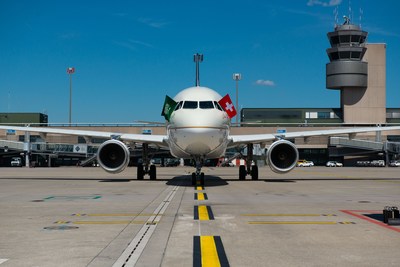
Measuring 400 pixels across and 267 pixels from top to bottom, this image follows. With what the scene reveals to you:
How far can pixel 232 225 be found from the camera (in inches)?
391

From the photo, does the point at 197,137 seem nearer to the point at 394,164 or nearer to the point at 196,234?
the point at 196,234

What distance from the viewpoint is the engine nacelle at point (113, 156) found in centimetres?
2448

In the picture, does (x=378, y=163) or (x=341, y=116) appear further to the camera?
(x=341, y=116)

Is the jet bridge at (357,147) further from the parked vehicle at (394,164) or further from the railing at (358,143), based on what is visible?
the parked vehicle at (394,164)

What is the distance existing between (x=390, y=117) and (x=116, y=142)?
3708 inches

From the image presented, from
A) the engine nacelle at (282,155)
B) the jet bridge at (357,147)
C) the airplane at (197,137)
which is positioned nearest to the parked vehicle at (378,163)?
the jet bridge at (357,147)

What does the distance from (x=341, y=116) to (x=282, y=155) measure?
84988 millimetres

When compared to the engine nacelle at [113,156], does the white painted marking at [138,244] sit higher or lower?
lower

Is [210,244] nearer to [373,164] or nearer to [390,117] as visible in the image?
[373,164]

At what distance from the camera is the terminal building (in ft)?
276

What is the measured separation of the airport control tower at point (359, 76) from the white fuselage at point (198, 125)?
82777mm

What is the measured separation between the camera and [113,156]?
2505 centimetres

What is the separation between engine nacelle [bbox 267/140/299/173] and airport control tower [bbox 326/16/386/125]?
7990 cm

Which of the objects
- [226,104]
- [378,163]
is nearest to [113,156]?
[226,104]
